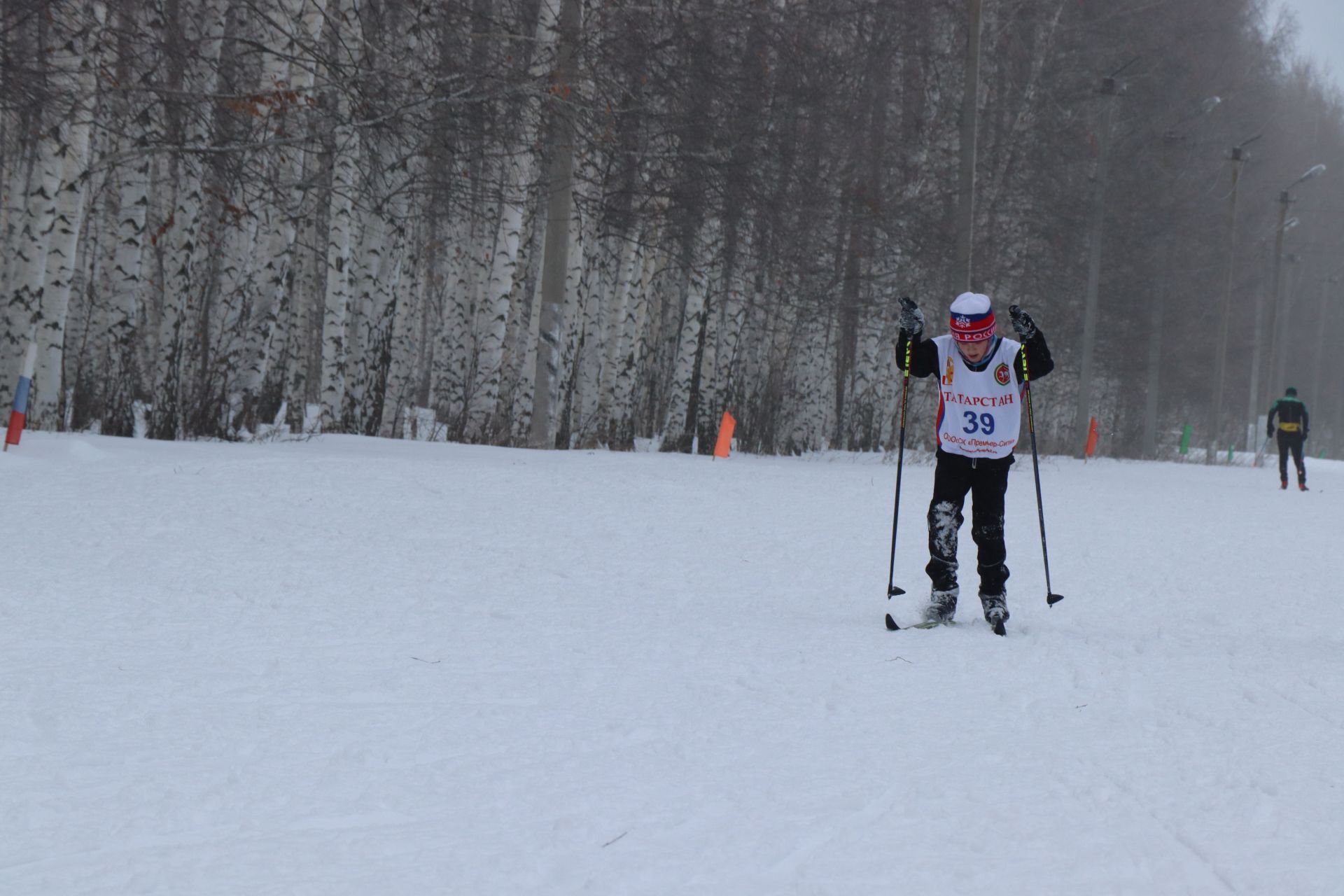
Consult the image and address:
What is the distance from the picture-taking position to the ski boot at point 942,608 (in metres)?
6.97

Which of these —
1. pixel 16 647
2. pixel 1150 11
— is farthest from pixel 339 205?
pixel 1150 11

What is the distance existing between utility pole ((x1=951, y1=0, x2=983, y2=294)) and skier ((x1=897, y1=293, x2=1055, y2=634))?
13.9 metres

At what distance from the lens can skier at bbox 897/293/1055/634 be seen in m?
6.74

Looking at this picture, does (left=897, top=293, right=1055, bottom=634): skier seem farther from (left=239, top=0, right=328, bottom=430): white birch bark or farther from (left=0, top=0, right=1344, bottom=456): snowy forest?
(left=239, top=0, right=328, bottom=430): white birch bark

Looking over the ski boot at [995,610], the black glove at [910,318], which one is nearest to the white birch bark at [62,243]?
the black glove at [910,318]

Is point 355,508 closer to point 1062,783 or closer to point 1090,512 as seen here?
point 1062,783

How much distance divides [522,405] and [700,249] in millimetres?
3602

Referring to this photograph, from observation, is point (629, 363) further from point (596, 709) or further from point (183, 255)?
point (596, 709)

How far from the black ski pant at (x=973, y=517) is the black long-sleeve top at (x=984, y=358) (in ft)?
1.45

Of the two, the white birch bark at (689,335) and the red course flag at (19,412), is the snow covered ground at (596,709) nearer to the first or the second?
the red course flag at (19,412)

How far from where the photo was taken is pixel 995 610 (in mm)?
6809

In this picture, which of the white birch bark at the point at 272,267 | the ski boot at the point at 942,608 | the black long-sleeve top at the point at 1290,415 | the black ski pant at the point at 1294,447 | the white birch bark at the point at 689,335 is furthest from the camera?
the black ski pant at the point at 1294,447

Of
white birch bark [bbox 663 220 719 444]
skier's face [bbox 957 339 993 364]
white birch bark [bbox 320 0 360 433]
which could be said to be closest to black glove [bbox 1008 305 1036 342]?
skier's face [bbox 957 339 993 364]

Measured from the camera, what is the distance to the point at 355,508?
9.76 metres
